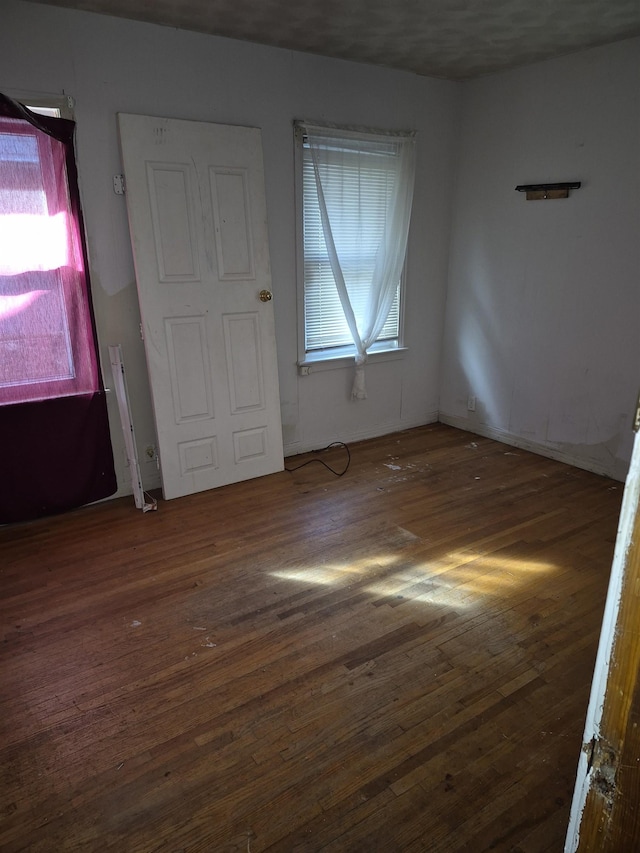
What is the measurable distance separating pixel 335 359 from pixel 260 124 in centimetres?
164

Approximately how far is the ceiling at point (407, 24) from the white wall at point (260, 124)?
11 centimetres

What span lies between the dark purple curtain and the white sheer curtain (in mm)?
1649

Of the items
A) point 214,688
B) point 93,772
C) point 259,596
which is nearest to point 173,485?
point 259,596

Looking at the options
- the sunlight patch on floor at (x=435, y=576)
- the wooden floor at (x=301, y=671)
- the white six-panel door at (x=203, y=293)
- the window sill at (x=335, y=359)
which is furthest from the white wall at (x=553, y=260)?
the white six-panel door at (x=203, y=293)

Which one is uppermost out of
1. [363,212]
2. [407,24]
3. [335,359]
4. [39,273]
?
[407,24]

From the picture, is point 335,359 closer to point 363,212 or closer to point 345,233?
point 345,233

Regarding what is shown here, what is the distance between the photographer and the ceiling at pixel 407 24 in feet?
8.87

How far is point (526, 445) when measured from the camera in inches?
167

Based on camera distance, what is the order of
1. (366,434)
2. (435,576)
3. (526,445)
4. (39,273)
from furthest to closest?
(366,434) → (526,445) → (39,273) → (435,576)

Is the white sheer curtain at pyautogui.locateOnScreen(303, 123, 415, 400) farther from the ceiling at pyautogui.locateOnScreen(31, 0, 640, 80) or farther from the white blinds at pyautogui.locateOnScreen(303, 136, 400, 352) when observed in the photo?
the ceiling at pyautogui.locateOnScreen(31, 0, 640, 80)

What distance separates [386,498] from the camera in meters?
3.46

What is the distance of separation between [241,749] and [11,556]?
180 cm

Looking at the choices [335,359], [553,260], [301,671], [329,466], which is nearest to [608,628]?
[301,671]

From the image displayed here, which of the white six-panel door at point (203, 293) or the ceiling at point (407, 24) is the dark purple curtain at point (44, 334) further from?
the ceiling at point (407, 24)
